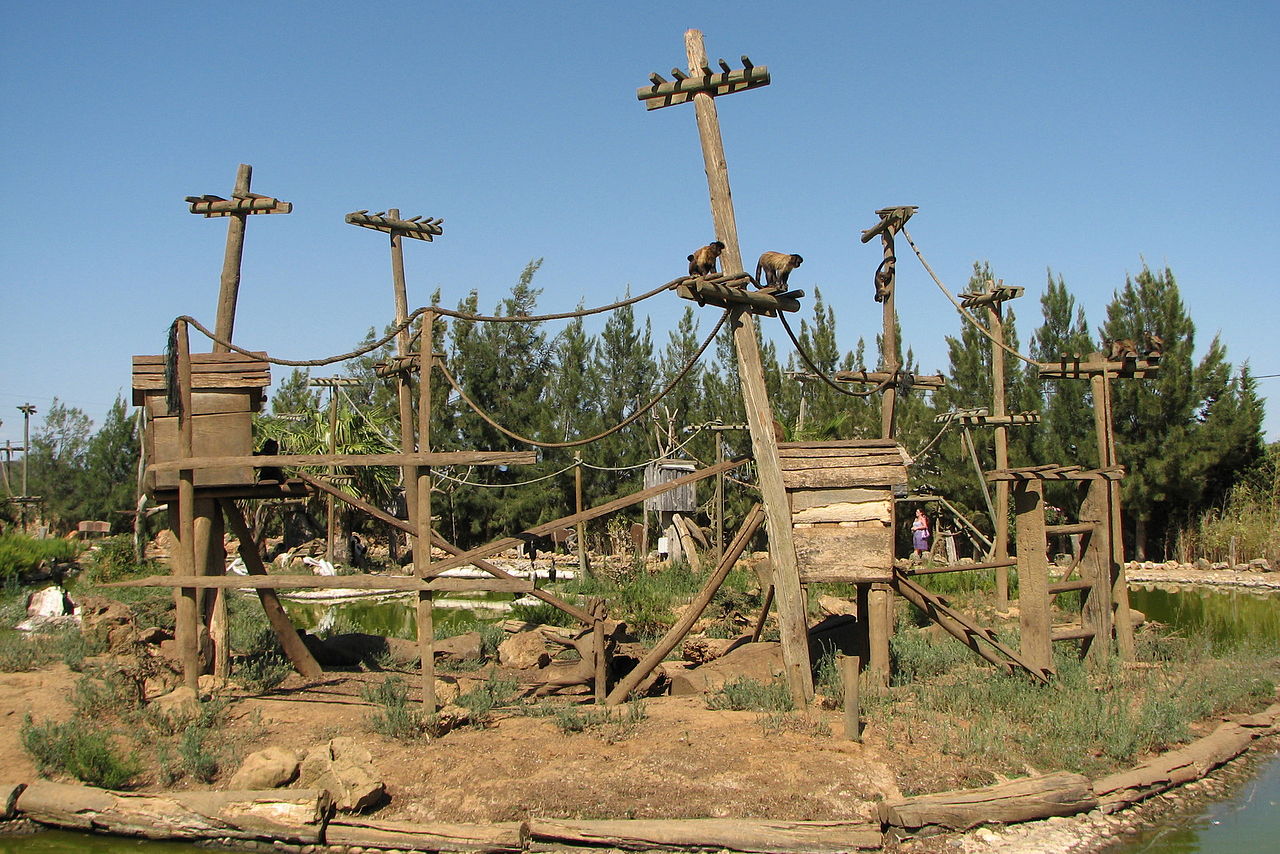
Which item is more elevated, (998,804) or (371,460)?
(371,460)

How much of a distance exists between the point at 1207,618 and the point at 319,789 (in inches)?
551

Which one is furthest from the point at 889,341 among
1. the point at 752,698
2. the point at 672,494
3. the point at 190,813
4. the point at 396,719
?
the point at 672,494

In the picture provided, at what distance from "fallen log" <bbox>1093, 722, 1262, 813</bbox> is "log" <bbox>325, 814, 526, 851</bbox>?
3.88 m

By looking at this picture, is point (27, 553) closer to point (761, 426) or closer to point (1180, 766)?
point (761, 426)

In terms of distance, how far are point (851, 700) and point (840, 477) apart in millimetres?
2005

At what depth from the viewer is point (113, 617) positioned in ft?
32.8

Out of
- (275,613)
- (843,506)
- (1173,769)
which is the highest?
(843,506)

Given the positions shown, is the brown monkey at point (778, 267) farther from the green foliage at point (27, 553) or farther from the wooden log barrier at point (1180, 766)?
the green foliage at point (27, 553)

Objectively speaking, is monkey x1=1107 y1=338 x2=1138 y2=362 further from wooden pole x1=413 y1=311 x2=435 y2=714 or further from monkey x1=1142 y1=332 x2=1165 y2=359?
wooden pole x1=413 y1=311 x2=435 y2=714

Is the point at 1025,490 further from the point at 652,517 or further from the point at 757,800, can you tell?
the point at 652,517

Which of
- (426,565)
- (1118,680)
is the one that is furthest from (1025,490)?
(426,565)

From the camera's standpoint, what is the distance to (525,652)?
10797 mm

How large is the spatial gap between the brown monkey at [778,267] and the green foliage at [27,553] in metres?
15.2

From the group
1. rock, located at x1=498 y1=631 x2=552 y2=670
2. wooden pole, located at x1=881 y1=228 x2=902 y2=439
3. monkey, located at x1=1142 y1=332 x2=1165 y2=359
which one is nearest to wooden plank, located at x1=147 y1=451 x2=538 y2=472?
rock, located at x1=498 y1=631 x2=552 y2=670
